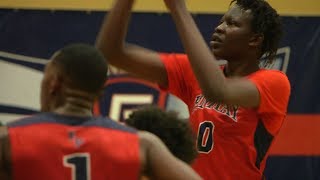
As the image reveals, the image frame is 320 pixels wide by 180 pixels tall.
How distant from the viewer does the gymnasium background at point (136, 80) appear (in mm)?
4121

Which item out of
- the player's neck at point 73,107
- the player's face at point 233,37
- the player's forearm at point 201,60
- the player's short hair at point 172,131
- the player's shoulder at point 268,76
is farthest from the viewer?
the player's face at point 233,37

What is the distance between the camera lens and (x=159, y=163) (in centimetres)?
167

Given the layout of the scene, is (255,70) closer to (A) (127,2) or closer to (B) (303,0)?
(A) (127,2)

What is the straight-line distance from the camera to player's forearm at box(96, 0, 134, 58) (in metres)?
2.18

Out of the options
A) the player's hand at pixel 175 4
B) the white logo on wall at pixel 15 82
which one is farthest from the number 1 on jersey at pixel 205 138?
the white logo on wall at pixel 15 82

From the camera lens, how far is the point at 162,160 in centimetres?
167

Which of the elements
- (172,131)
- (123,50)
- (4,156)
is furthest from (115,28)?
(4,156)

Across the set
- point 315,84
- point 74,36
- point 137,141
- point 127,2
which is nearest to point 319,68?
point 315,84

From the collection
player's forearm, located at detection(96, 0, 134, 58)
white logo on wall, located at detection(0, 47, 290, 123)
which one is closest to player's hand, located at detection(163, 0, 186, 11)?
player's forearm, located at detection(96, 0, 134, 58)

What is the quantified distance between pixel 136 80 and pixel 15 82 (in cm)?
74

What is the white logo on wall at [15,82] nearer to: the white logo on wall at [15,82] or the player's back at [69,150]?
the white logo on wall at [15,82]

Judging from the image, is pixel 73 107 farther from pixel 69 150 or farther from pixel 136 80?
pixel 136 80

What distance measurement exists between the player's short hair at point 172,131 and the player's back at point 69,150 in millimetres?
181

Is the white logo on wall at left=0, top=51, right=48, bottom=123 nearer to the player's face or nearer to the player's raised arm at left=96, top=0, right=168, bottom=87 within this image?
the player's raised arm at left=96, top=0, right=168, bottom=87
